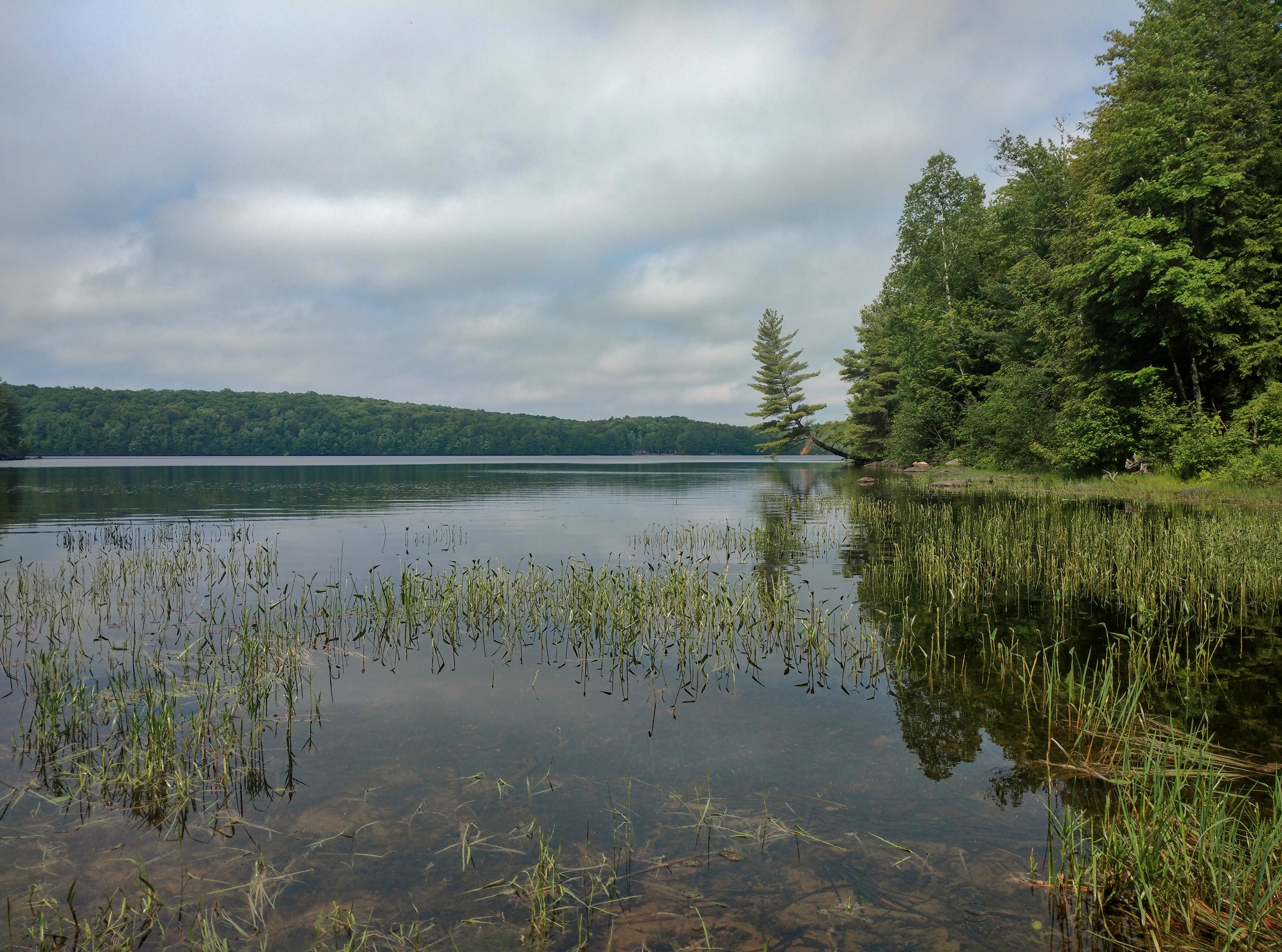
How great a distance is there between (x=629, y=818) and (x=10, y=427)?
12861 cm

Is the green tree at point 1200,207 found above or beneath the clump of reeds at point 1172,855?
above

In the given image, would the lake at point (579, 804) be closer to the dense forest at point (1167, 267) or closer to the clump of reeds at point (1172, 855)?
the clump of reeds at point (1172, 855)

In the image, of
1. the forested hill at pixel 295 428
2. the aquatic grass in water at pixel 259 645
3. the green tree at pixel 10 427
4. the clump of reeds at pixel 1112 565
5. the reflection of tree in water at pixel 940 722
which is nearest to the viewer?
the aquatic grass in water at pixel 259 645

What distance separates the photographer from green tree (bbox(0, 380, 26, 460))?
309 feet

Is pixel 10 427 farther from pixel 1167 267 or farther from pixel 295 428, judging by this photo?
pixel 1167 267

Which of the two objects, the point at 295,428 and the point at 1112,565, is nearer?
the point at 1112,565

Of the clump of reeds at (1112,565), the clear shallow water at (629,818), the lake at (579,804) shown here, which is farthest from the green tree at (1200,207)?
the clear shallow water at (629,818)

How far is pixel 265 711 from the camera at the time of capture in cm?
766

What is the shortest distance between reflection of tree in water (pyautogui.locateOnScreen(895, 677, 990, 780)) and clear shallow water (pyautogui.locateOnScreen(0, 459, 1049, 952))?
0.03m

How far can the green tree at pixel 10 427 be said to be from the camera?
94.3m

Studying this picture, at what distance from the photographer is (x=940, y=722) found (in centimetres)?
756

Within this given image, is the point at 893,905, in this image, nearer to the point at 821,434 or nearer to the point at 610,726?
the point at 610,726

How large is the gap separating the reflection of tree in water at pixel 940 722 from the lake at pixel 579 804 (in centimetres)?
4

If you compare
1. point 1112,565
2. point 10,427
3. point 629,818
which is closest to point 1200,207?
point 1112,565
